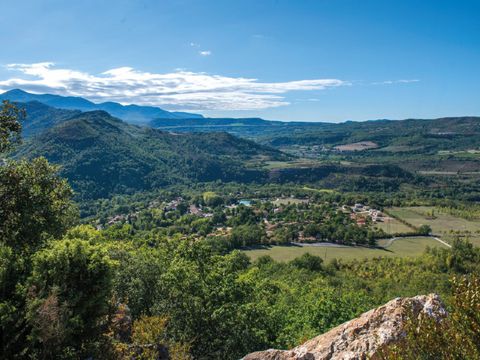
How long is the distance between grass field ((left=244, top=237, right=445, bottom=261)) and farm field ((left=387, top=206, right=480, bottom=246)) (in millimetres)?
16144

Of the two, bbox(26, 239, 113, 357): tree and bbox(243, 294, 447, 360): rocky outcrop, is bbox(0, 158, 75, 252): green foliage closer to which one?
bbox(26, 239, 113, 357): tree

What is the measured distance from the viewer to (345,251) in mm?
108625

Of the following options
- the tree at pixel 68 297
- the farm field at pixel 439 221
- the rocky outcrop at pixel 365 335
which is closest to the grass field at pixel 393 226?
the farm field at pixel 439 221

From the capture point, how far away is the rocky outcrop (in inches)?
572

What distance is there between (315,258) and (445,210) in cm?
10222

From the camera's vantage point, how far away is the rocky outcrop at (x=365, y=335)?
47.7 feet

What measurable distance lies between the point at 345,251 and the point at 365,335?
3858 inches

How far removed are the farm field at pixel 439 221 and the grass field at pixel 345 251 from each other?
636 inches

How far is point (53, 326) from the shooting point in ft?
55.7

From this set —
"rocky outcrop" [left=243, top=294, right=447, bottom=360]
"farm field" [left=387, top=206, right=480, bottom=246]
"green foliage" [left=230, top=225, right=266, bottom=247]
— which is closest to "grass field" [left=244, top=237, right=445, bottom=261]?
"green foliage" [left=230, top=225, right=266, bottom=247]

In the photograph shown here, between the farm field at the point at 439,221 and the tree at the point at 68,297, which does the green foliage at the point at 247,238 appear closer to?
the farm field at the point at 439,221

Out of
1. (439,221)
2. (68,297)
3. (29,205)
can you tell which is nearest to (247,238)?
(439,221)

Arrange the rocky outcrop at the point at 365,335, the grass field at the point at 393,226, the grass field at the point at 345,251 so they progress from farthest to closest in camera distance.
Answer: the grass field at the point at 393,226 → the grass field at the point at 345,251 → the rocky outcrop at the point at 365,335

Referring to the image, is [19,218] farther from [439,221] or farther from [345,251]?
[439,221]
